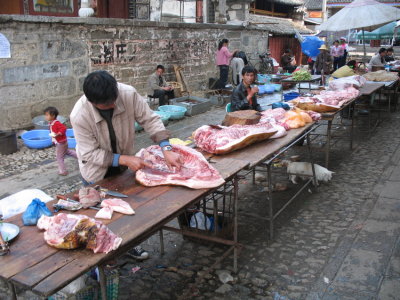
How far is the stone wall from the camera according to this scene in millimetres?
8039

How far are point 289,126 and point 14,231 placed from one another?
3633 mm

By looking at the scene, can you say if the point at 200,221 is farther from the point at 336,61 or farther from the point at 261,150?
the point at 336,61

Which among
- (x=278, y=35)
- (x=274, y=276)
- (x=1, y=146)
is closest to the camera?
(x=274, y=276)

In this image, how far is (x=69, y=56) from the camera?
29.8 ft

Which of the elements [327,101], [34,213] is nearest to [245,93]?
[327,101]

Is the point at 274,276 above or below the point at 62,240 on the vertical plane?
below

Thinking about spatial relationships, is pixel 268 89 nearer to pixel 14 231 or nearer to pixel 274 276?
pixel 274 276

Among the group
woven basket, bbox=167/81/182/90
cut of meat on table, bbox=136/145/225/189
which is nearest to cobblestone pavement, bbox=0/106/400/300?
cut of meat on table, bbox=136/145/225/189

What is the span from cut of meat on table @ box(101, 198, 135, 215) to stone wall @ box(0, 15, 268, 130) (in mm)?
6169

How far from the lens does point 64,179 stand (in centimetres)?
655

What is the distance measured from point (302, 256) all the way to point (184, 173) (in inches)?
69.2

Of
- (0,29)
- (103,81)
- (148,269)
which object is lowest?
(148,269)

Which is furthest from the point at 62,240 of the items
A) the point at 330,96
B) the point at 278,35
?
the point at 278,35

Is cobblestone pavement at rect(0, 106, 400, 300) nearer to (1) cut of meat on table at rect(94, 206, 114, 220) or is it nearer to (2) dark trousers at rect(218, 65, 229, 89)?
(1) cut of meat on table at rect(94, 206, 114, 220)
